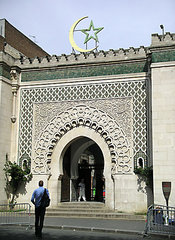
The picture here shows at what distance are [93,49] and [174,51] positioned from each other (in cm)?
314

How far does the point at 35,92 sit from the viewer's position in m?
13.6

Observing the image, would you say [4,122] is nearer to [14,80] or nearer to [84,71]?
[14,80]

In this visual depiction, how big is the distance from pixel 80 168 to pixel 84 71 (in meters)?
4.60

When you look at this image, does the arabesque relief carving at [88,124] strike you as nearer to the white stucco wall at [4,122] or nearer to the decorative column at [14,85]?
the decorative column at [14,85]

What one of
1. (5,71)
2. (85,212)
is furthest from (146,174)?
(5,71)

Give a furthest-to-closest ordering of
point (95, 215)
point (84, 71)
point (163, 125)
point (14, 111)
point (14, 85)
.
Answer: point (14, 85) → point (14, 111) → point (84, 71) → point (95, 215) → point (163, 125)

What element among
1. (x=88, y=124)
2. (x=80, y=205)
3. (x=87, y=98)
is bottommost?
(x=80, y=205)

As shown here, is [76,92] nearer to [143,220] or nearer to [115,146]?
[115,146]

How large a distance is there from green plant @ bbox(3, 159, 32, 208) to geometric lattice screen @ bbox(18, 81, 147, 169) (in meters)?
0.48

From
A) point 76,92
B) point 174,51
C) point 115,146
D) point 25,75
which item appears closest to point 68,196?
point 115,146

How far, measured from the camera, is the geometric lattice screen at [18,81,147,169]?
1208 centimetres

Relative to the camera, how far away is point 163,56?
37.7 feet

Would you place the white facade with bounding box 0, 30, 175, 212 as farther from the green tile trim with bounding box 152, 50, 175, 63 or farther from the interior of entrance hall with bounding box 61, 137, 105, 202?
the interior of entrance hall with bounding box 61, 137, 105, 202

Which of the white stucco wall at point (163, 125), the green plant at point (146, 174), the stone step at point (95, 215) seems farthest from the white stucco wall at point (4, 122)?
the white stucco wall at point (163, 125)
